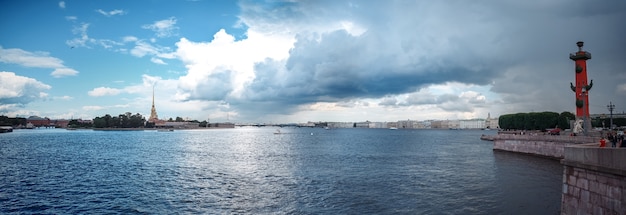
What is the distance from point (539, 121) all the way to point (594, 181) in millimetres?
84551

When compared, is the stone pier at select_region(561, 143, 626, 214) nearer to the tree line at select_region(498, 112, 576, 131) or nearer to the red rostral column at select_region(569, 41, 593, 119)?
the red rostral column at select_region(569, 41, 593, 119)

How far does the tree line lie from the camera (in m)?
83.0

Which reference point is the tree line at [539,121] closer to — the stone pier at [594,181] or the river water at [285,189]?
the river water at [285,189]

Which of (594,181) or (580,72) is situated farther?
(580,72)

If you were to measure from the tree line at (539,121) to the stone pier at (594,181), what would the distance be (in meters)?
80.3

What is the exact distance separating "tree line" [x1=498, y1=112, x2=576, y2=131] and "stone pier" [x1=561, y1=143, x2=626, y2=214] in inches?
3163

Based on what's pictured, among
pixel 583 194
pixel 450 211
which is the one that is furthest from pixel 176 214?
pixel 583 194

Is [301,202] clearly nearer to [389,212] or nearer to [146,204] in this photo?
[389,212]

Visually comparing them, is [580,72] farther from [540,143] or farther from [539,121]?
[539,121]

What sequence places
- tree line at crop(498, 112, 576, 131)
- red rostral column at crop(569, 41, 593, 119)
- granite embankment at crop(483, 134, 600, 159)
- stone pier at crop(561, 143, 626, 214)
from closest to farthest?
stone pier at crop(561, 143, 626, 214)
granite embankment at crop(483, 134, 600, 159)
red rostral column at crop(569, 41, 593, 119)
tree line at crop(498, 112, 576, 131)

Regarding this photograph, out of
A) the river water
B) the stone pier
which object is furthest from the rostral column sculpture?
the stone pier

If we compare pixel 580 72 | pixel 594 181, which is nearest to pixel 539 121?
pixel 580 72

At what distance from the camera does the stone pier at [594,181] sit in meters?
11.7

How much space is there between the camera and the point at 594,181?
13133 millimetres
